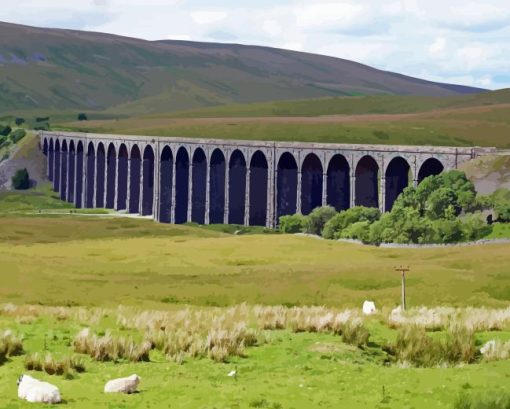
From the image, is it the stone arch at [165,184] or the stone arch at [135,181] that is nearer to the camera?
the stone arch at [165,184]

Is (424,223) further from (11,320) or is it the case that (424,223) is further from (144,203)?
(144,203)

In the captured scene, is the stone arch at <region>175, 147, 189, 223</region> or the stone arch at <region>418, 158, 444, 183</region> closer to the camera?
the stone arch at <region>418, 158, 444, 183</region>

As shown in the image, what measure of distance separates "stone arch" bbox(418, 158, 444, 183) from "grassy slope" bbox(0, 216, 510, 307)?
2689 centimetres

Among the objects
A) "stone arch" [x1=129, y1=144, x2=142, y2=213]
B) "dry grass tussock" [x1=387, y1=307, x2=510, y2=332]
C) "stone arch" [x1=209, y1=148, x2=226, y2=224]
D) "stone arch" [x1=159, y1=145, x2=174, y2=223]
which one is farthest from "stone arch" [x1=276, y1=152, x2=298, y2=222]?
"dry grass tussock" [x1=387, y1=307, x2=510, y2=332]

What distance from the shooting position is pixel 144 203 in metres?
167

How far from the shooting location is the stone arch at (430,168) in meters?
114

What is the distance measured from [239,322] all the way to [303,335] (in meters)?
2.13

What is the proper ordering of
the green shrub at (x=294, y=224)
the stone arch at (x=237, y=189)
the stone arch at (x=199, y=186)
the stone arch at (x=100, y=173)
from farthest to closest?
1. the stone arch at (x=100, y=173)
2. the stone arch at (x=199, y=186)
3. the stone arch at (x=237, y=189)
4. the green shrub at (x=294, y=224)

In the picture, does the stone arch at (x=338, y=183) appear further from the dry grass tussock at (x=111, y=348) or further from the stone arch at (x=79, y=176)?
the dry grass tussock at (x=111, y=348)

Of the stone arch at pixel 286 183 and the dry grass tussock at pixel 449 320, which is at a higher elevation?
the stone arch at pixel 286 183

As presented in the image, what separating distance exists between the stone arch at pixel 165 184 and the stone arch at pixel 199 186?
5949 millimetres

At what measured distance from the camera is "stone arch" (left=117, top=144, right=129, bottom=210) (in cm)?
17555

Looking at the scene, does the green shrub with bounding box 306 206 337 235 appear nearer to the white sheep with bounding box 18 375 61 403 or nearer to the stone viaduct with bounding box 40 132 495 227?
the stone viaduct with bounding box 40 132 495 227

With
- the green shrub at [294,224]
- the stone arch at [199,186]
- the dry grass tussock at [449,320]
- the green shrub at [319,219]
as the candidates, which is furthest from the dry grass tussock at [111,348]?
the stone arch at [199,186]
